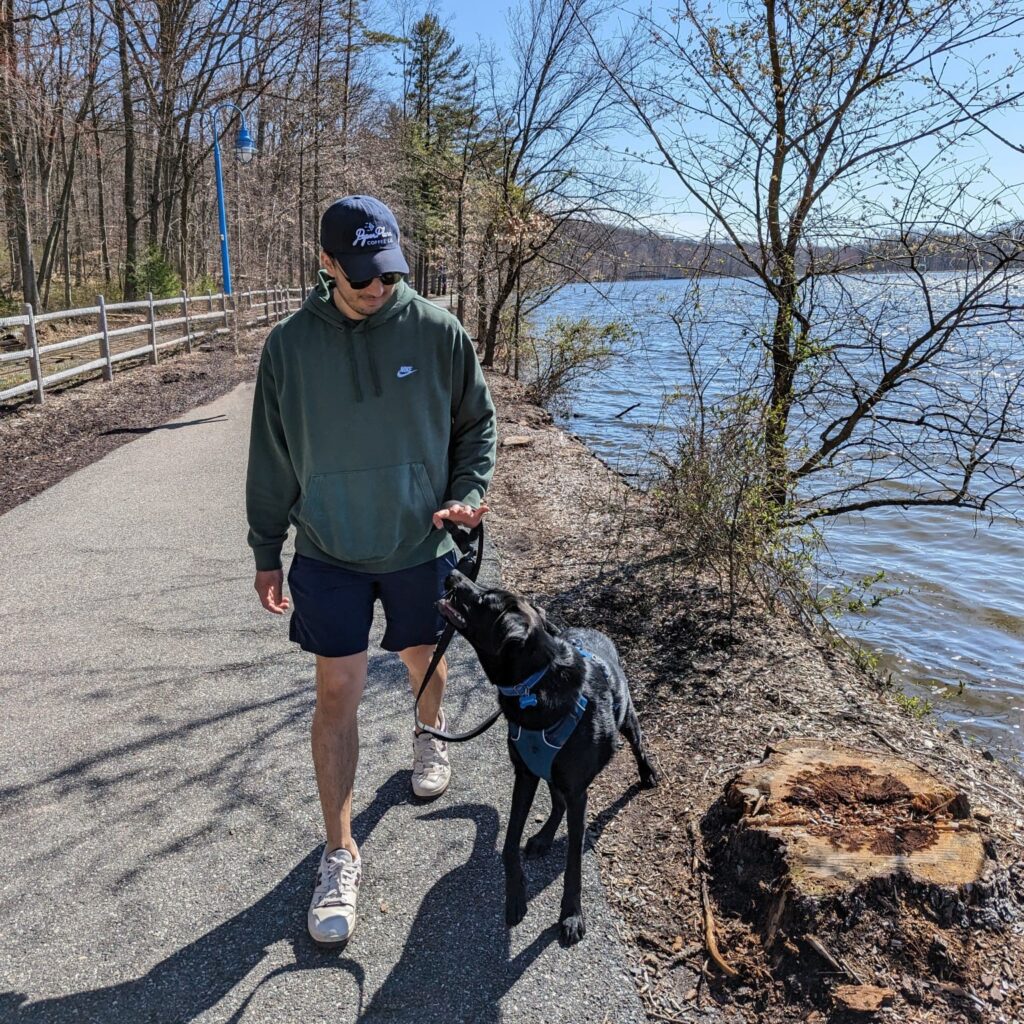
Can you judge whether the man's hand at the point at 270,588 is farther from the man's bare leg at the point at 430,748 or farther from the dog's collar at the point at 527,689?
Result: the dog's collar at the point at 527,689

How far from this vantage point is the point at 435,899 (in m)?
2.83

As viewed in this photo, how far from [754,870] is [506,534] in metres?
4.65

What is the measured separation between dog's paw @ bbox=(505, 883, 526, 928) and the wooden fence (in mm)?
10879

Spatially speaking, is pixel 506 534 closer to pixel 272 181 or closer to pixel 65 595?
pixel 65 595

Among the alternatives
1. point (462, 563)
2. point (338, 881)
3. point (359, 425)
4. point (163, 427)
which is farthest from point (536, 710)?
point (163, 427)

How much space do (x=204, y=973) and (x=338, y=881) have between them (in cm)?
46

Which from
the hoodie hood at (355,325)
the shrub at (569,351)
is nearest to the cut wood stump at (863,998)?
the hoodie hood at (355,325)

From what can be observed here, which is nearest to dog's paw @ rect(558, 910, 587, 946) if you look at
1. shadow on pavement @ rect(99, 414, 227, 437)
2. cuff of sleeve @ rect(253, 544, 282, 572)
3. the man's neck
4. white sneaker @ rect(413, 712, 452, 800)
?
white sneaker @ rect(413, 712, 452, 800)

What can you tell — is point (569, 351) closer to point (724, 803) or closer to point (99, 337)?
point (99, 337)

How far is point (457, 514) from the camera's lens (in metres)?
2.70

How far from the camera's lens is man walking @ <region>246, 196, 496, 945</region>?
2.63 metres

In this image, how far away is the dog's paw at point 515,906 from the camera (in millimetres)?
2717

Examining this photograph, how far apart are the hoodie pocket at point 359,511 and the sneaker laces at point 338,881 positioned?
3.38ft

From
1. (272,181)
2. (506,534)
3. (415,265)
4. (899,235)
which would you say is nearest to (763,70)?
(899,235)
